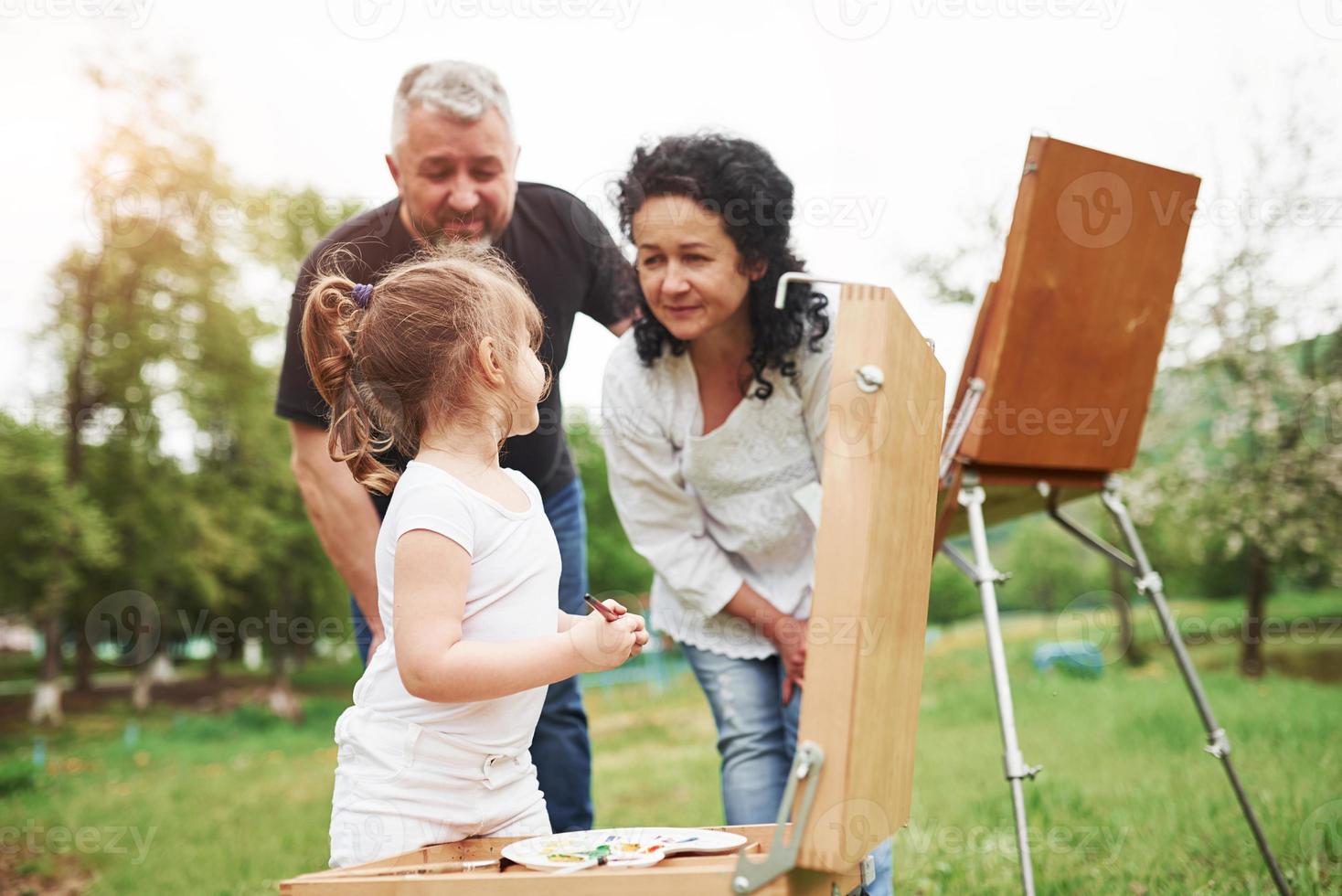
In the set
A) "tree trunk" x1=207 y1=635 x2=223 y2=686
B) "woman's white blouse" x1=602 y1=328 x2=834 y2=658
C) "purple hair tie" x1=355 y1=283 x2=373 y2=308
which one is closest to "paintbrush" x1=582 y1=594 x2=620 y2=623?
"purple hair tie" x1=355 y1=283 x2=373 y2=308

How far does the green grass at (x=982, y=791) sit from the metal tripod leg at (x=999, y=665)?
1072 millimetres

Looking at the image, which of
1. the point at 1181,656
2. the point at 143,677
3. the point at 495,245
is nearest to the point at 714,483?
the point at 495,245

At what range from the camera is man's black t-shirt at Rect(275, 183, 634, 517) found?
286 centimetres

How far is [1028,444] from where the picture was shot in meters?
2.80

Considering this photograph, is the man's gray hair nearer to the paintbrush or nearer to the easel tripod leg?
the paintbrush

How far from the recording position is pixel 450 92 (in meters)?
2.94

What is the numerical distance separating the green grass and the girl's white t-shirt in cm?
231

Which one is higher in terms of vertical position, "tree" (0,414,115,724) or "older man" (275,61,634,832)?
"older man" (275,61,634,832)

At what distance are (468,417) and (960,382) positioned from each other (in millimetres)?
1460

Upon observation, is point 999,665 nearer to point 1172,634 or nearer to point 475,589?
point 1172,634

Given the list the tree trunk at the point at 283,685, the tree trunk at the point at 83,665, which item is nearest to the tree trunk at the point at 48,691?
the tree trunk at the point at 83,665

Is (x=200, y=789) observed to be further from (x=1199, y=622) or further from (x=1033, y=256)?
(x=1199, y=622)

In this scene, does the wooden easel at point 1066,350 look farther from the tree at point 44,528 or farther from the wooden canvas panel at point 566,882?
the tree at point 44,528

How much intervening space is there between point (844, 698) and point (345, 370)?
105 centimetres
